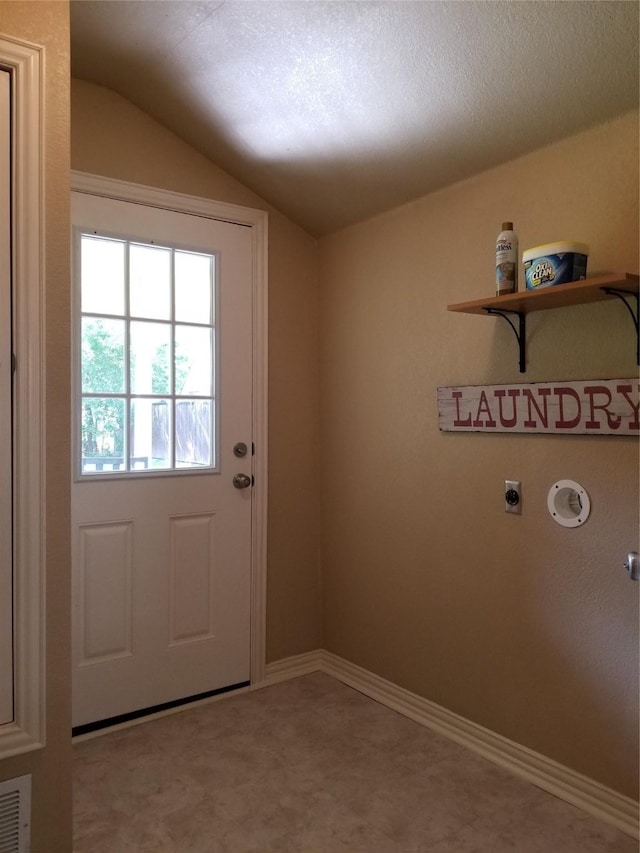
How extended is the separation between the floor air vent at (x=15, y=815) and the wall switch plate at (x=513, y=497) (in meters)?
1.56

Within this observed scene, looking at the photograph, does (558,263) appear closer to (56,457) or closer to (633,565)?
(633,565)

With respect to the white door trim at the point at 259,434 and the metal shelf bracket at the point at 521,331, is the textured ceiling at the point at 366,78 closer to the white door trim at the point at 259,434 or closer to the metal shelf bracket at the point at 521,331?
the white door trim at the point at 259,434

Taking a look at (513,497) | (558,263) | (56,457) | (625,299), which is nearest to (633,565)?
(513,497)

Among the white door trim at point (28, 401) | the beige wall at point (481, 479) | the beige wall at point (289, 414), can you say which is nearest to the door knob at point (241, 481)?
the beige wall at point (289, 414)

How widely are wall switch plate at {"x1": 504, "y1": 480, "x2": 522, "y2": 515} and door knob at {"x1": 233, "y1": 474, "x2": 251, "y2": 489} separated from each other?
3.60 ft

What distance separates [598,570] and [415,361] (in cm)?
100

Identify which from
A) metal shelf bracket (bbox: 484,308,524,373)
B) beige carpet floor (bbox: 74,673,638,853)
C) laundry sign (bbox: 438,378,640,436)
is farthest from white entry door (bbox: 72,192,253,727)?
metal shelf bracket (bbox: 484,308,524,373)

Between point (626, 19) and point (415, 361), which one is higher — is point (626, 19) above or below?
above

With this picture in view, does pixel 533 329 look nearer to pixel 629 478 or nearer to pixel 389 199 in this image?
pixel 629 478

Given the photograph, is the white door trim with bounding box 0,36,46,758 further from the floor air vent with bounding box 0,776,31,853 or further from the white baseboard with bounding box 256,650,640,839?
the white baseboard with bounding box 256,650,640,839

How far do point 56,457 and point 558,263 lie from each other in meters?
1.41

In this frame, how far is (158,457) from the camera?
2.54 meters

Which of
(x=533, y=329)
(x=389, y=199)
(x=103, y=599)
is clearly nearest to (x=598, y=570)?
(x=533, y=329)

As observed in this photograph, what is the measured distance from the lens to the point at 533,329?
6.79ft
